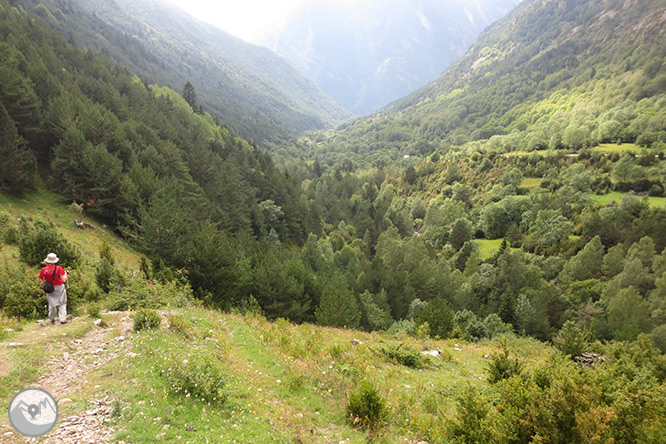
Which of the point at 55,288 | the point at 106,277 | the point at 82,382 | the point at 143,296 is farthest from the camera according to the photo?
the point at 106,277

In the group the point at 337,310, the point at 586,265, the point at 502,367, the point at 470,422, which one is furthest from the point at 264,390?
the point at 586,265

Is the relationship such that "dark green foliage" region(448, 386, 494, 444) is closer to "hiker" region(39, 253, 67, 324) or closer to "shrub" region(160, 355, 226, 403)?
"shrub" region(160, 355, 226, 403)

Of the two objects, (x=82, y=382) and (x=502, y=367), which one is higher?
(x=82, y=382)

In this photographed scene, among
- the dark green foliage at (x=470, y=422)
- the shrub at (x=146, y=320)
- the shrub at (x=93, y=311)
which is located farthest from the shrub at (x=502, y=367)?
the shrub at (x=93, y=311)

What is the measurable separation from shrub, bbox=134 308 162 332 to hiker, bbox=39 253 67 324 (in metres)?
3.13

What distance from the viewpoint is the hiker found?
1310 centimetres

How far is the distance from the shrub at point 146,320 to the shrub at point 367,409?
30.6 feet

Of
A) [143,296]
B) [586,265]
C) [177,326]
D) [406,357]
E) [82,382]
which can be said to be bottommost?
[586,265]

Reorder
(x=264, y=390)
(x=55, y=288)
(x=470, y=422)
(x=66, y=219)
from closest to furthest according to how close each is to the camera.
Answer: (x=470, y=422), (x=264, y=390), (x=55, y=288), (x=66, y=219)

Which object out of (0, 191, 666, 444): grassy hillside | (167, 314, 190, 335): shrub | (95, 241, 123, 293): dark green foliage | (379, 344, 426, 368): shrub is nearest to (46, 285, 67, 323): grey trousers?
(0, 191, 666, 444): grassy hillside

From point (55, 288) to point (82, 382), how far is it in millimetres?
6234

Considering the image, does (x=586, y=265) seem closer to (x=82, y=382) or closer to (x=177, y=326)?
(x=177, y=326)

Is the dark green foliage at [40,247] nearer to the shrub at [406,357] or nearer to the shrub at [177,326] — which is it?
the shrub at [177,326]

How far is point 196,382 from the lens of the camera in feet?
31.0
